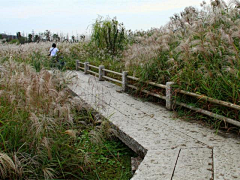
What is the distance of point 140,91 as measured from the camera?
7.03 meters

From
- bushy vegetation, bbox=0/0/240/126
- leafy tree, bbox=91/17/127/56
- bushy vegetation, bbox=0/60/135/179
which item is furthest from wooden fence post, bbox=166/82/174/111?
leafy tree, bbox=91/17/127/56

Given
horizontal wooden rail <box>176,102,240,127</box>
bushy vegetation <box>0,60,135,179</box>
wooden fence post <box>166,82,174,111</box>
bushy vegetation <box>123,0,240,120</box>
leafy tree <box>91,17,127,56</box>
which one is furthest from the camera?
leafy tree <box>91,17,127,56</box>

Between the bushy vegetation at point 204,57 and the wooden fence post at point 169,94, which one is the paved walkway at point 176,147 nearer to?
the wooden fence post at point 169,94

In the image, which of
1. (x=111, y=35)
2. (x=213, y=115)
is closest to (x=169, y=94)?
(x=213, y=115)

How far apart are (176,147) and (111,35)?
1066 cm

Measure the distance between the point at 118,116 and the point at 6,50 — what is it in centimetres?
795

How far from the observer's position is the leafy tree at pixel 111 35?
13703 mm

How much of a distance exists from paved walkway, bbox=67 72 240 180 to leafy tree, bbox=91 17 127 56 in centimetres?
842

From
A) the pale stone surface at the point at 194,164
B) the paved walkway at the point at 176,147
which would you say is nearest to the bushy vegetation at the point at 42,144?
the paved walkway at the point at 176,147

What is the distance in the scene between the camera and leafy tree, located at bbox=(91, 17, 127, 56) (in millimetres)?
13703

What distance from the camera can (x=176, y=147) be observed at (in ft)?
12.5

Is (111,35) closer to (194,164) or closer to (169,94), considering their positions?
(169,94)

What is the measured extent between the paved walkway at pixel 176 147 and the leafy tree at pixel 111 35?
8.42 metres

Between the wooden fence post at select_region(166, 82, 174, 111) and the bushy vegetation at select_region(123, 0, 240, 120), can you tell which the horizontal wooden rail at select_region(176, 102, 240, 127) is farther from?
the wooden fence post at select_region(166, 82, 174, 111)
